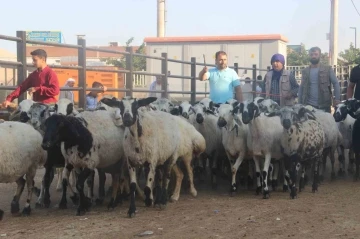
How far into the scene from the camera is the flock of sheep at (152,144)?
825 cm

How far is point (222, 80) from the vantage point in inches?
444

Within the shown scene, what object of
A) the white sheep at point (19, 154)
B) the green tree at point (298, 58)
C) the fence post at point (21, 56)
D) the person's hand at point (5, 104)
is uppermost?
the green tree at point (298, 58)

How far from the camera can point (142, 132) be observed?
8398 mm

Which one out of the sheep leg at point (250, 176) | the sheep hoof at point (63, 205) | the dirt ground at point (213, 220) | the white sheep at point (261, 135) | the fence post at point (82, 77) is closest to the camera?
the dirt ground at point (213, 220)

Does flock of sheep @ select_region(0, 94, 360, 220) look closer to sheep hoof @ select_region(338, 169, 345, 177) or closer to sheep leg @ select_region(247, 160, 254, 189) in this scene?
sheep leg @ select_region(247, 160, 254, 189)

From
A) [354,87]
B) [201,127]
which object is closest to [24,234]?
[201,127]

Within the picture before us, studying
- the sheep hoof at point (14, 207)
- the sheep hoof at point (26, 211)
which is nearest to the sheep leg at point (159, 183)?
the sheep hoof at point (26, 211)

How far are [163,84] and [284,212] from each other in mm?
7618

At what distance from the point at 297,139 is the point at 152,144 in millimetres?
2529

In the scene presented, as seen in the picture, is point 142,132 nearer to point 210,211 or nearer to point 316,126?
point 210,211

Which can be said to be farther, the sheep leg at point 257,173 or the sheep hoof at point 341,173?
the sheep hoof at point 341,173

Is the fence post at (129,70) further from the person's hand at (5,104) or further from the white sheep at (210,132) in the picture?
the person's hand at (5,104)

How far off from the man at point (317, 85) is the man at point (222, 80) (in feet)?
4.88

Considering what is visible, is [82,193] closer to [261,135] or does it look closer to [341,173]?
[261,135]
